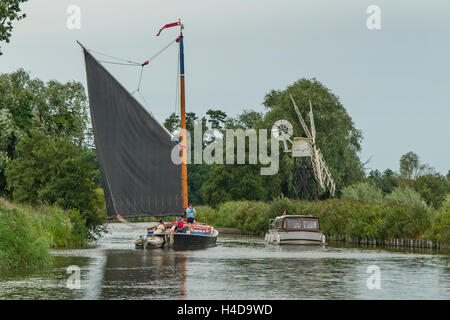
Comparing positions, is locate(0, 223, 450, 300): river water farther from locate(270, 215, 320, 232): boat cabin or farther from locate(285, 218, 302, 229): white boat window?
locate(285, 218, 302, 229): white boat window

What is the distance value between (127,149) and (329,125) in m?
45.5

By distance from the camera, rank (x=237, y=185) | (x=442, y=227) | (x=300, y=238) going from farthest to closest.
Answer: (x=237, y=185) → (x=300, y=238) → (x=442, y=227)

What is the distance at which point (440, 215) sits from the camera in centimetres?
3612

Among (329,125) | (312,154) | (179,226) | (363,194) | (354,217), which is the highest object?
(329,125)

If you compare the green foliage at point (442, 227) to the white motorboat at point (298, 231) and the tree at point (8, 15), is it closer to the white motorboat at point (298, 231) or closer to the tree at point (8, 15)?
the white motorboat at point (298, 231)

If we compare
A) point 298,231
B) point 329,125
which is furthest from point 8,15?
point 329,125

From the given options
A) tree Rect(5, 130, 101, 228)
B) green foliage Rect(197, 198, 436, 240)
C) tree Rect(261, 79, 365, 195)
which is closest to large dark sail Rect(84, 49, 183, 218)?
tree Rect(5, 130, 101, 228)

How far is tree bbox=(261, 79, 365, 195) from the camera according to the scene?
2985 inches

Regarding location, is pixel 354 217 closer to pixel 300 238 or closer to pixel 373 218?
pixel 373 218

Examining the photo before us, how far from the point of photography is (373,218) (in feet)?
139

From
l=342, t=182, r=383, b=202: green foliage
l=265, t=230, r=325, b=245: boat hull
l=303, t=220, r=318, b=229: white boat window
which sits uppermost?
l=342, t=182, r=383, b=202: green foliage

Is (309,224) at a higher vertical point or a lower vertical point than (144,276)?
higher

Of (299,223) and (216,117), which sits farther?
(216,117)
